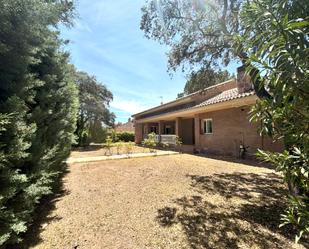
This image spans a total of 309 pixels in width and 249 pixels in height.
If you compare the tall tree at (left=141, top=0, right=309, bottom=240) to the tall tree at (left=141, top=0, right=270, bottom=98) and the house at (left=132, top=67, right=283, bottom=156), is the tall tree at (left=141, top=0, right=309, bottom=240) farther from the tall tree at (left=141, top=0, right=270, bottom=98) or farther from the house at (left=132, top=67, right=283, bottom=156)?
the house at (left=132, top=67, right=283, bottom=156)

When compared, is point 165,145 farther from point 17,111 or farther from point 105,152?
point 17,111

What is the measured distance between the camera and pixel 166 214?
476 centimetres

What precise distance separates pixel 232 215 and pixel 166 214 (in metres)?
1.42

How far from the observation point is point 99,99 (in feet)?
101

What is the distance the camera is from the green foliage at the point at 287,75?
1.43m

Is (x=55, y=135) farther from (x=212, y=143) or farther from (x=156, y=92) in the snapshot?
(x=156, y=92)

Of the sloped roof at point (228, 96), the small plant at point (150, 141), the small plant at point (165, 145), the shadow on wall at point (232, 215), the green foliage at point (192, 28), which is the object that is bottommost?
the shadow on wall at point (232, 215)

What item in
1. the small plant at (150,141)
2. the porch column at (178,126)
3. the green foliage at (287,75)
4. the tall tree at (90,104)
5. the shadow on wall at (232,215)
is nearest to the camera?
the green foliage at (287,75)

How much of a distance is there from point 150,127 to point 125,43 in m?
19.3

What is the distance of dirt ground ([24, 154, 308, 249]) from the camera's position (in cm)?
371

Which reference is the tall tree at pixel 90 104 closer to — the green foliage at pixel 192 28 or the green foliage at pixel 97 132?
the green foliage at pixel 97 132

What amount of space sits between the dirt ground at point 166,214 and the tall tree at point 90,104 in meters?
22.1

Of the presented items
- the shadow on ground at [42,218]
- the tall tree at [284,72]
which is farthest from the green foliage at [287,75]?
the shadow on ground at [42,218]

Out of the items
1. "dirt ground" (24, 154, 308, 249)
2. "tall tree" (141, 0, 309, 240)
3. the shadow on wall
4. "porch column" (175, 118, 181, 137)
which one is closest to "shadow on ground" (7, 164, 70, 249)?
"dirt ground" (24, 154, 308, 249)
